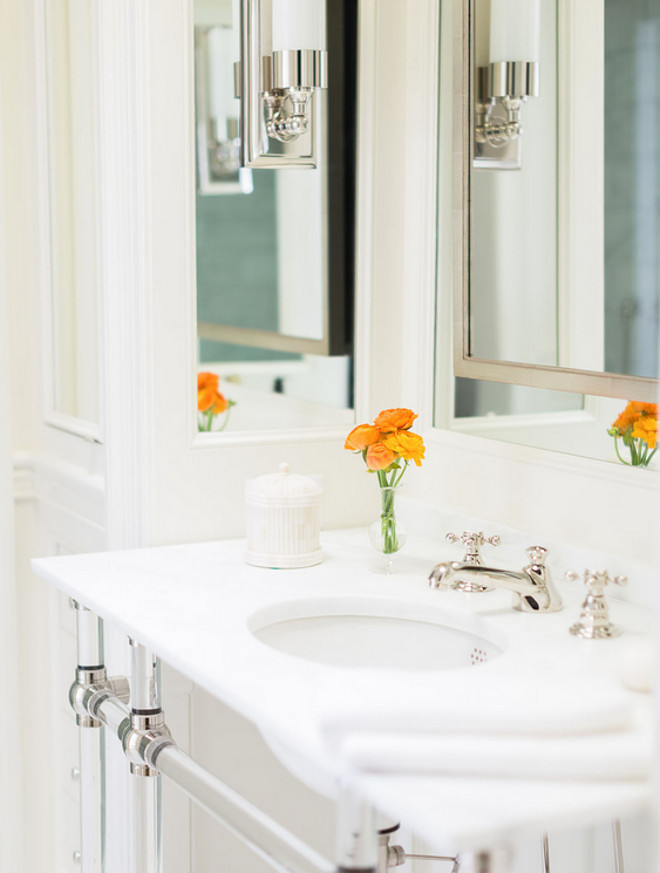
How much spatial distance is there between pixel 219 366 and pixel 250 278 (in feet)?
0.50

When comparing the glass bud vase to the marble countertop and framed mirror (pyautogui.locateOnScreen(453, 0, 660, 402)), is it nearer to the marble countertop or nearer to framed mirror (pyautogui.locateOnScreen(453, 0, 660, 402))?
the marble countertop

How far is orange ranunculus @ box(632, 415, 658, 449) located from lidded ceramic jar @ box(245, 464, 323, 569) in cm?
45

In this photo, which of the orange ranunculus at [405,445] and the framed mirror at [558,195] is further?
the orange ranunculus at [405,445]

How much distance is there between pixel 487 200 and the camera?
1482 millimetres

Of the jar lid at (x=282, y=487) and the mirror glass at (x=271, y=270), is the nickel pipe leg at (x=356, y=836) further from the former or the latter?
the mirror glass at (x=271, y=270)

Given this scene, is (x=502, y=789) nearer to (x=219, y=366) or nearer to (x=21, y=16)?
(x=219, y=366)

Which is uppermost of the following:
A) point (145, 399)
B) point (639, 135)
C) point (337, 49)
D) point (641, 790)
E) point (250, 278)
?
point (337, 49)

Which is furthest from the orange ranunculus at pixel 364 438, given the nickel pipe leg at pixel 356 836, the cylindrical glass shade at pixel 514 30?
the nickel pipe leg at pixel 356 836

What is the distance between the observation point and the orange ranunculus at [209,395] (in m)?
1.63

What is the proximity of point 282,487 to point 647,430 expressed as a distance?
49 centimetres

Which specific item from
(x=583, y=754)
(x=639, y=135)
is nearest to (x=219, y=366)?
(x=639, y=135)

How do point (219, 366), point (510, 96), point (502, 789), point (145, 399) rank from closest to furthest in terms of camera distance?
point (502, 789)
point (510, 96)
point (145, 399)
point (219, 366)

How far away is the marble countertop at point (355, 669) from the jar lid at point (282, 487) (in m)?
0.10

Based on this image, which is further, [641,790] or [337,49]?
[337,49]
